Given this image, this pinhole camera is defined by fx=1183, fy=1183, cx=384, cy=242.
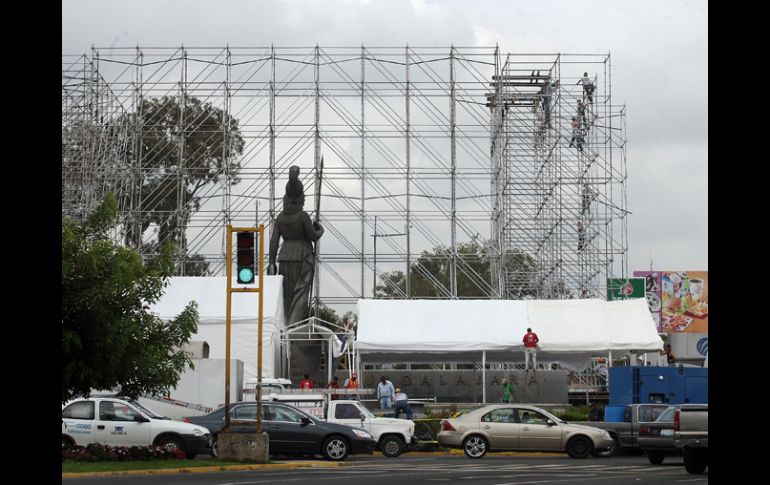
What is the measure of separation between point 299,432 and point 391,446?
109 inches

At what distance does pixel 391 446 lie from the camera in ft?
84.9

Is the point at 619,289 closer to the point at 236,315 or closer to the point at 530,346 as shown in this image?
the point at 530,346

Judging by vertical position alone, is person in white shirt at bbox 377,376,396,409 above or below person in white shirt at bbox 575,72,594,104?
below

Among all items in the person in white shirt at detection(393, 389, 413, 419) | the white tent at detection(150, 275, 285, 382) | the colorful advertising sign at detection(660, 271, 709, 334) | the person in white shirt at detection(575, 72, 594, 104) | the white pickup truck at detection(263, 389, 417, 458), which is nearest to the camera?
the white pickup truck at detection(263, 389, 417, 458)

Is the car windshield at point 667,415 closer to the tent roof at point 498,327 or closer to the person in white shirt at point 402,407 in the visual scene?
the person in white shirt at point 402,407

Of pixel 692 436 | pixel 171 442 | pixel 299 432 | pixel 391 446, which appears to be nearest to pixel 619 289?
pixel 391 446

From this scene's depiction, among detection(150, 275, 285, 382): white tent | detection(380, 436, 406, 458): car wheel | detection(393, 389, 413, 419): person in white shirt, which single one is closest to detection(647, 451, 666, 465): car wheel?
detection(380, 436, 406, 458): car wheel

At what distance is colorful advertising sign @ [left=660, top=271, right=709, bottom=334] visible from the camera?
66562 millimetres

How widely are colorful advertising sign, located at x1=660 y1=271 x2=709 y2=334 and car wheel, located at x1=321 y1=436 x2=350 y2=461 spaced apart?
45.6 metres

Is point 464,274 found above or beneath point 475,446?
above

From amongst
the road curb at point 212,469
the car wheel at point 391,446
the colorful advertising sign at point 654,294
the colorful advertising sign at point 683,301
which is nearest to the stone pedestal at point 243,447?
the road curb at point 212,469

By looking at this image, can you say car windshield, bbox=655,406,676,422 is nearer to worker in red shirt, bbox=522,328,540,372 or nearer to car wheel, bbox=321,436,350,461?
car wheel, bbox=321,436,350,461
